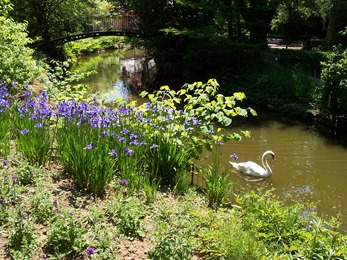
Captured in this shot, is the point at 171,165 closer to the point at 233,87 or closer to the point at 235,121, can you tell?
the point at 235,121

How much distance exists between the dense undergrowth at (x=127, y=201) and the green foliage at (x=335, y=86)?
5.12 meters

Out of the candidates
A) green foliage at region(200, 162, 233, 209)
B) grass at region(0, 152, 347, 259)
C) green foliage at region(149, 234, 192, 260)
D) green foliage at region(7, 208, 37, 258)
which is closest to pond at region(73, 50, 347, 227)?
green foliage at region(200, 162, 233, 209)

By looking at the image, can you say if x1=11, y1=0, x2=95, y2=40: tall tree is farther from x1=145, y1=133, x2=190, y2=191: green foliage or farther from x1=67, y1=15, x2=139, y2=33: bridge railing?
x1=145, y1=133, x2=190, y2=191: green foliage

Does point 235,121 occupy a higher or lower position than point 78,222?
lower

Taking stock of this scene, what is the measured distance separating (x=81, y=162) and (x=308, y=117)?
27.3 feet

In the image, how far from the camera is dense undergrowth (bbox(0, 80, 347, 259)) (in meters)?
3.11

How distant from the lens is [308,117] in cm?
1080

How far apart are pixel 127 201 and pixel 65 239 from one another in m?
1.00

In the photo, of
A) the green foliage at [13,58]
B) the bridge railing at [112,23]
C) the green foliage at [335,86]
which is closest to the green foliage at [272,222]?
the green foliage at [13,58]

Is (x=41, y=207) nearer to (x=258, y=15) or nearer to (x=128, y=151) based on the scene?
(x=128, y=151)

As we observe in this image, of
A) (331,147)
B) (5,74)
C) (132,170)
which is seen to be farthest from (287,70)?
(132,170)

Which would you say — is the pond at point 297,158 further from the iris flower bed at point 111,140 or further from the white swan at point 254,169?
the iris flower bed at point 111,140

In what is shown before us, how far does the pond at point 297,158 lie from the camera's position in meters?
6.62

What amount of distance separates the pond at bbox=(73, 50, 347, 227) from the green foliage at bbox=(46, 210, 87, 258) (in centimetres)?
314
